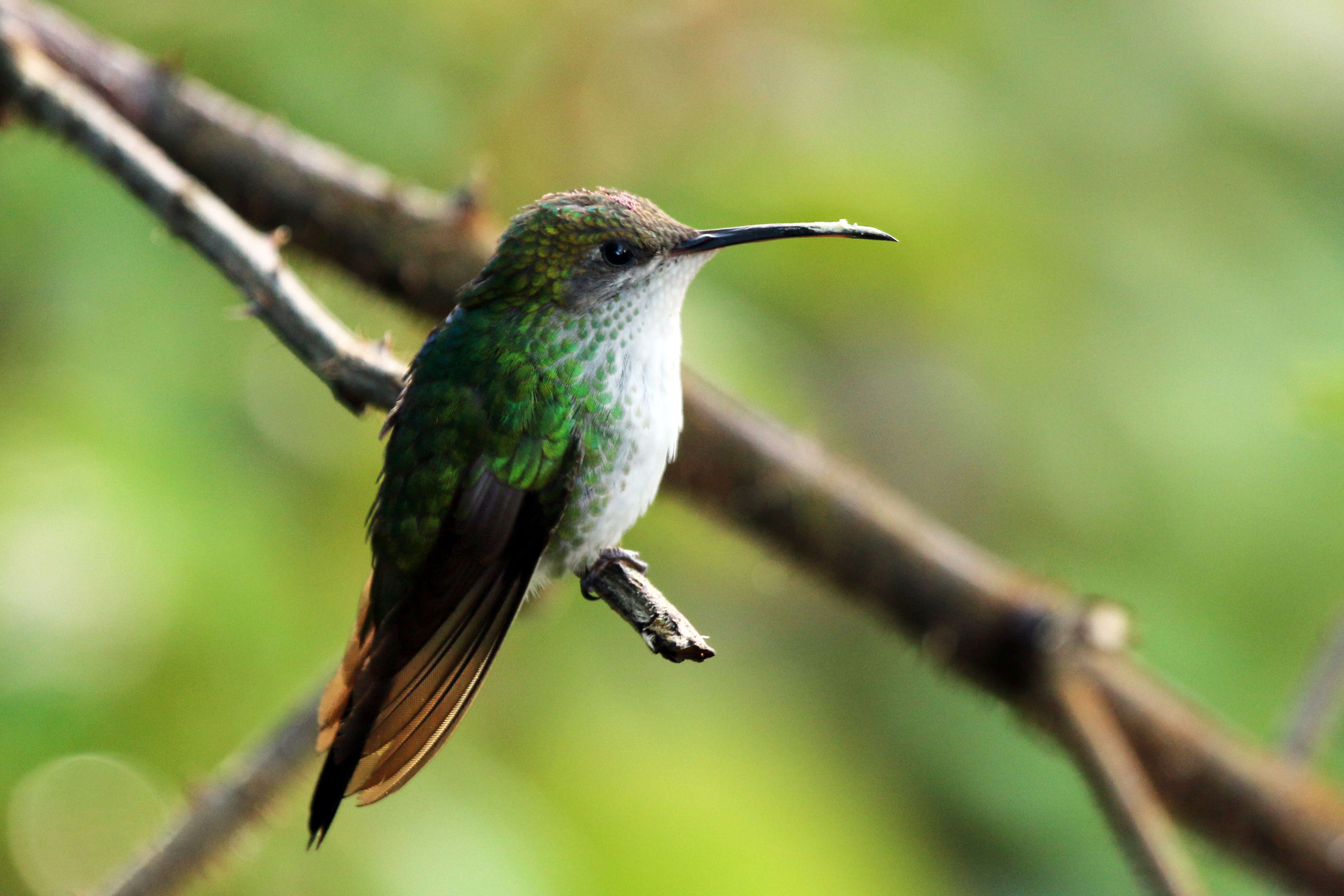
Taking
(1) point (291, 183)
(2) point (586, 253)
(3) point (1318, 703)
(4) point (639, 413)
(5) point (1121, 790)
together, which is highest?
(2) point (586, 253)

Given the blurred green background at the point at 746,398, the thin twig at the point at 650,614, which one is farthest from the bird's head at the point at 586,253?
the blurred green background at the point at 746,398

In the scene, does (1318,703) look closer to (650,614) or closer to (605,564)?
(605,564)

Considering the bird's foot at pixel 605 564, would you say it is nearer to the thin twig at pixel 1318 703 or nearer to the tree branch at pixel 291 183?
→ the tree branch at pixel 291 183

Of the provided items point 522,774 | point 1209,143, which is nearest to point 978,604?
point 522,774

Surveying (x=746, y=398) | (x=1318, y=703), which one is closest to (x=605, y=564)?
(x=746, y=398)

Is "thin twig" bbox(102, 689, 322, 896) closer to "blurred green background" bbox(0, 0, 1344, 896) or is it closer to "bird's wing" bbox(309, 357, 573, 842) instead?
"blurred green background" bbox(0, 0, 1344, 896)

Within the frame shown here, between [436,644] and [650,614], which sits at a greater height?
[650,614]

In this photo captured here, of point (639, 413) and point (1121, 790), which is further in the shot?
point (1121, 790)

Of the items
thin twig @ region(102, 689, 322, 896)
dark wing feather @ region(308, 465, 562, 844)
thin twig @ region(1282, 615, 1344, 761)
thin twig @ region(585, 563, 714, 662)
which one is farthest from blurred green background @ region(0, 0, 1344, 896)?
thin twig @ region(585, 563, 714, 662)
